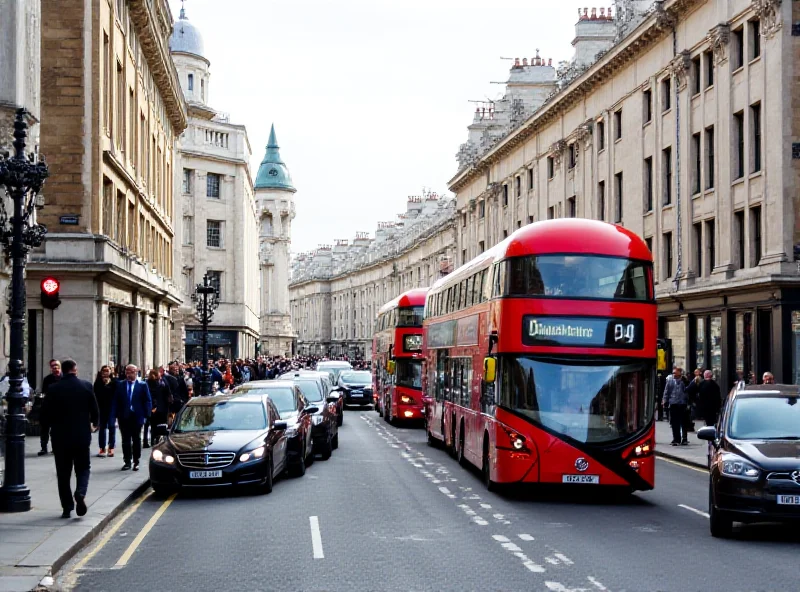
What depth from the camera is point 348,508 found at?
16328mm

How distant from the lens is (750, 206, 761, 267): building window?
113 ft

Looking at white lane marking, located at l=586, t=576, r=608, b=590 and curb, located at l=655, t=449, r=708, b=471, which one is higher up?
white lane marking, located at l=586, t=576, r=608, b=590

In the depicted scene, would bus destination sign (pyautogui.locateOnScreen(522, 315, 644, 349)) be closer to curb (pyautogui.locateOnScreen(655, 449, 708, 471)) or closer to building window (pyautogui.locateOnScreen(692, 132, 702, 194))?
curb (pyautogui.locateOnScreen(655, 449, 708, 471))

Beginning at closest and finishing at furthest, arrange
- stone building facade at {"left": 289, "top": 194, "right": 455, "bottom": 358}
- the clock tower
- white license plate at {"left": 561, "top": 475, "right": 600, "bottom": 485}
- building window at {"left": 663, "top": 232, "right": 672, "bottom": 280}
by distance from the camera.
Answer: white license plate at {"left": 561, "top": 475, "right": 600, "bottom": 485}, building window at {"left": 663, "top": 232, "right": 672, "bottom": 280}, stone building facade at {"left": 289, "top": 194, "right": 455, "bottom": 358}, the clock tower

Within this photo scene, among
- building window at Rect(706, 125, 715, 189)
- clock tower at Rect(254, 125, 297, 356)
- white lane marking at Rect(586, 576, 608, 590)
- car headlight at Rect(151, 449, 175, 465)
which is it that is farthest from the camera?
clock tower at Rect(254, 125, 297, 356)

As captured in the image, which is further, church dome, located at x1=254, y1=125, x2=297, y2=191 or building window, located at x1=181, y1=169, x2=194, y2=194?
church dome, located at x1=254, y1=125, x2=297, y2=191

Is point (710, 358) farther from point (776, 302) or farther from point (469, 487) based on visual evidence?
point (469, 487)

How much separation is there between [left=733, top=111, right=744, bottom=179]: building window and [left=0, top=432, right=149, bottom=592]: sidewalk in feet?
71.1

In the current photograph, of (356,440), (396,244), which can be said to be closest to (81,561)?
(356,440)

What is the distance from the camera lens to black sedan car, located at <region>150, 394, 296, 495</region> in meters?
17.4

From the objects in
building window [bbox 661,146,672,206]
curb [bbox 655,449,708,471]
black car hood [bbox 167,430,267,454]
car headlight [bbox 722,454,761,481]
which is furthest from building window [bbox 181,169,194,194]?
car headlight [bbox 722,454,761,481]

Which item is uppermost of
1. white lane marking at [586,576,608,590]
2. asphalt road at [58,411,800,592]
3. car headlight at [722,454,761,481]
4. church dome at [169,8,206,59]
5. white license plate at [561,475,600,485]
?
church dome at [169,8,206,59]

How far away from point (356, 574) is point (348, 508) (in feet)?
17.3

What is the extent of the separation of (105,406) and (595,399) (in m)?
12.1
